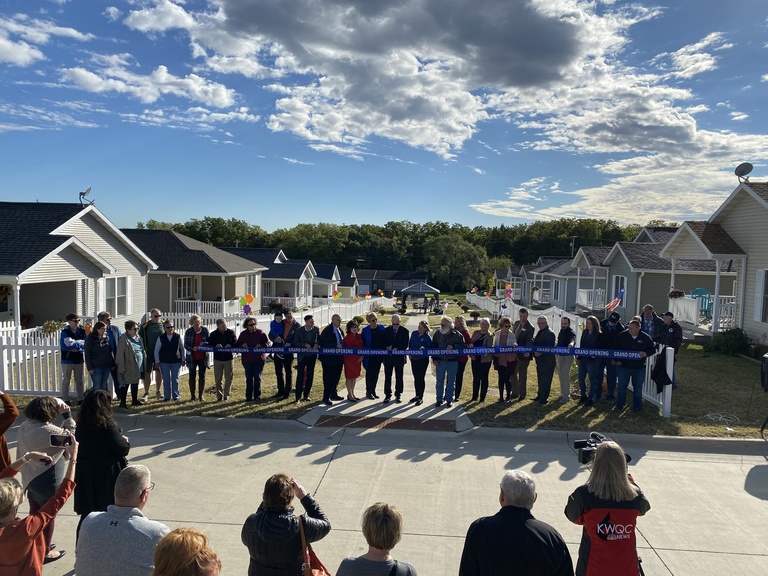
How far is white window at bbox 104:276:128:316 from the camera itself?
911 inches

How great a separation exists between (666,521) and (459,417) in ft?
13.1

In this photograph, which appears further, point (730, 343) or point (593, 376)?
point (730, 343)

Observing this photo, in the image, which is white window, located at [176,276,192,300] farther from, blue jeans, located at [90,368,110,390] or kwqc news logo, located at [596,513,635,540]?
kwqc news logo, located at [596,513,635,540]

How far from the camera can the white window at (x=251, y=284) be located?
3728 cm

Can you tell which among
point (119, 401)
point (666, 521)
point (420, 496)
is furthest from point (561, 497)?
point (119, 401)

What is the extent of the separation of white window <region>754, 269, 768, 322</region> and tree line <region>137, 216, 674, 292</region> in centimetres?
7959

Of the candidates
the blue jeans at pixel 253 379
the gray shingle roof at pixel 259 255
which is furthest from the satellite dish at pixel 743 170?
the gray shingle roof at pixel 259 255

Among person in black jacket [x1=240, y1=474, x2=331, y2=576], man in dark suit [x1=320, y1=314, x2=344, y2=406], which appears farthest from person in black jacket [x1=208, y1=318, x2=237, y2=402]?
person in black jacket [x1=240, y1=474, x2=331, y2=576]

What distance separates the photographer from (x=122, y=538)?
3.23 metres

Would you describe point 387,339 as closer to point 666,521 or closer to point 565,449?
point 565,449

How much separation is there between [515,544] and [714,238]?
19290 millimetres

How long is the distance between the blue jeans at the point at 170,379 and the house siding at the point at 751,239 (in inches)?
664

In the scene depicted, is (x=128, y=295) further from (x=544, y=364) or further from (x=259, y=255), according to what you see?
(x=259, y=255)

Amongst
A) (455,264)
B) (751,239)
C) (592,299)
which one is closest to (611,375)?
(751,239)
